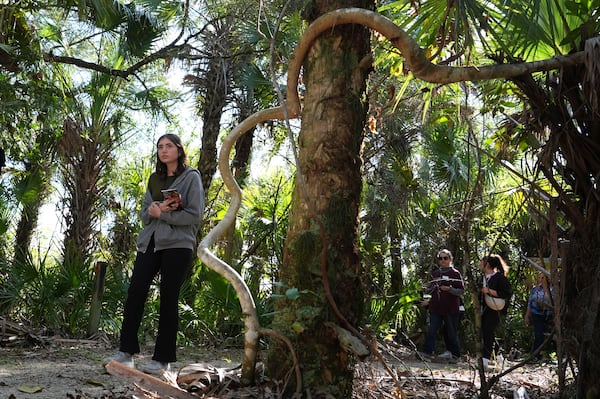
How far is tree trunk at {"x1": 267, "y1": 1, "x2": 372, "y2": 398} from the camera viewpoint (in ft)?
11.4

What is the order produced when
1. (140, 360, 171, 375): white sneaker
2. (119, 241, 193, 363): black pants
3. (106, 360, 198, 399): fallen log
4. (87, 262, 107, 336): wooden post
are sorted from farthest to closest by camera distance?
(87, 262, 107, 336): wooden post, (119, 241, 193, 363): black pants, (140, 360, 171, 375): white sneaker, (106, 360, 198, 399): fallen log

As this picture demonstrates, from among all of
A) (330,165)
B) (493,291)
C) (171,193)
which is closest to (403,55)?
(330,165)

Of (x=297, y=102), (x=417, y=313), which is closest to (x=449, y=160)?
(x=417, y=313)

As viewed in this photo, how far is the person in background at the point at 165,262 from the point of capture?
13.9 feet

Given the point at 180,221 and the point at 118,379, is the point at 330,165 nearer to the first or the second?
the point at 180,221

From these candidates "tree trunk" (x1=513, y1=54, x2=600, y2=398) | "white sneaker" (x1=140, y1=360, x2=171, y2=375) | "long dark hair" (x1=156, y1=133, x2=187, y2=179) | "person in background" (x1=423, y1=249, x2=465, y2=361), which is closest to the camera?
"tree trunk" (x1=513, y1=54, x2=600, y2=398)

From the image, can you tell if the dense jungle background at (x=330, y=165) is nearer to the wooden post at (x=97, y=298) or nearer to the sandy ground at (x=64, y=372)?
the wooden post at (x=97, y=298)

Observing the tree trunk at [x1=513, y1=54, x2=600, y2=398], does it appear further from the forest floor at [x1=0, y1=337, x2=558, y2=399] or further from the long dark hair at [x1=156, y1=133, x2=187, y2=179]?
the long dark hair at [x1=156, y1=133, x2=187, y2=179]

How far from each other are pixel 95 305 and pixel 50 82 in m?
2.38

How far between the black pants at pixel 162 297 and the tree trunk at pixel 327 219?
93 centimetres

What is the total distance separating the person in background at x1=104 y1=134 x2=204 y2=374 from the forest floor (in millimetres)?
309

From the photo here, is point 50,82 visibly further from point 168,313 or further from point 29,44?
point 168,313

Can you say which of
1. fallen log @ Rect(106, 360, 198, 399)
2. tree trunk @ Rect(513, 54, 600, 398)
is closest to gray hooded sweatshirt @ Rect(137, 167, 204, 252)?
fallen log @ Rect(106, 360, 198, 399)

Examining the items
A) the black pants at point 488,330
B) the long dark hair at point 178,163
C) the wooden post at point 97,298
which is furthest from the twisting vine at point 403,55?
the black pants at point 488,330
